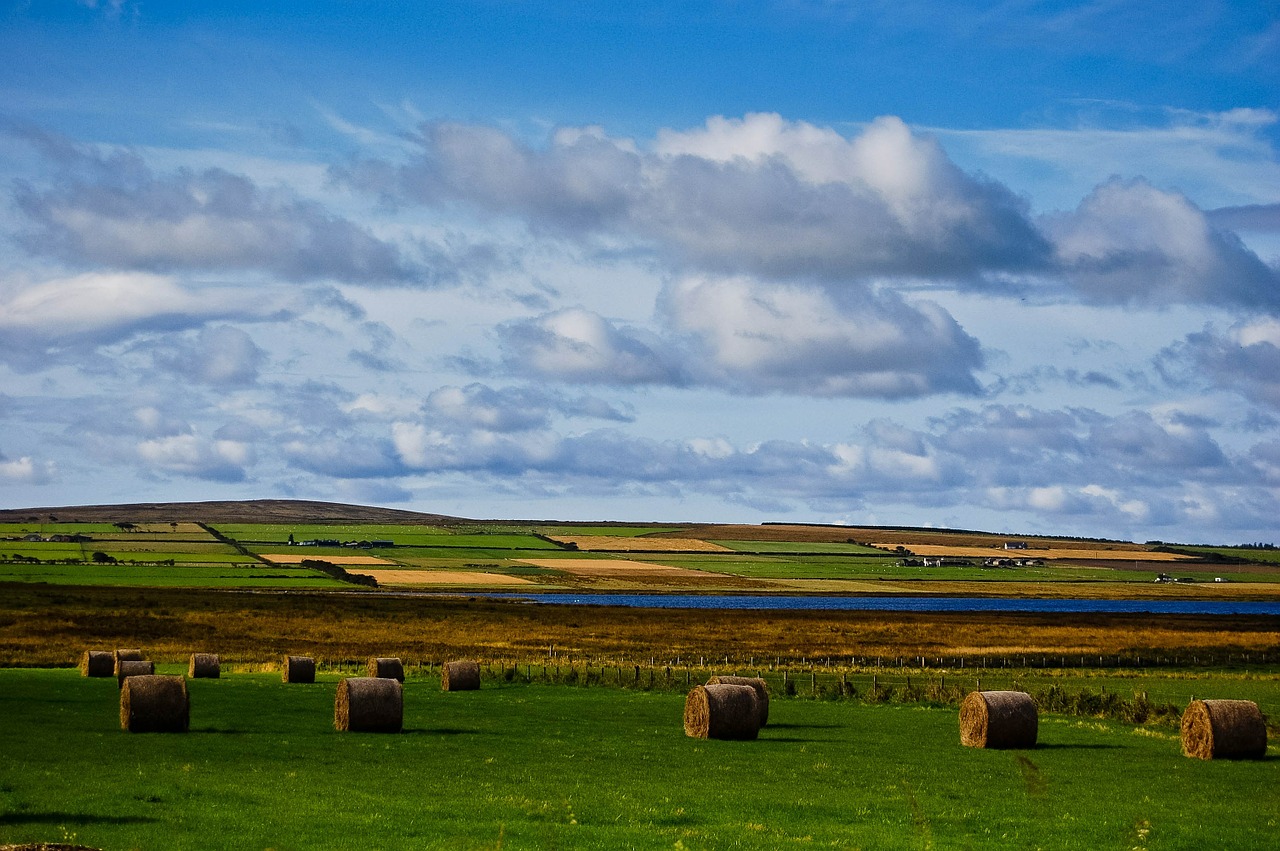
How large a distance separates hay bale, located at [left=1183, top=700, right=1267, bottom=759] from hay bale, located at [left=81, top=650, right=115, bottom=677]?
38813 mm

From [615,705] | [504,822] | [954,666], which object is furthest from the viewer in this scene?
[954,666]

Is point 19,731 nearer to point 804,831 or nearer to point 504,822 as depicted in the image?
point 504,822

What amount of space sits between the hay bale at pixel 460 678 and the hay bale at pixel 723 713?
53.9 feet

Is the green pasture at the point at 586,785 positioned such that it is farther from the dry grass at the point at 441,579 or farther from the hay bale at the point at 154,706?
the dry grass at the point at 441,579

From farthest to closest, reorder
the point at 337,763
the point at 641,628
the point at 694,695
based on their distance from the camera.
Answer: the point at 641,628
the point at 694,695
the point at 337,763

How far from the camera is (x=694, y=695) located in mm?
35844

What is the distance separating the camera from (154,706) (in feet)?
106

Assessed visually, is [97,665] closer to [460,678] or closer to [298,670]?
[298,670]

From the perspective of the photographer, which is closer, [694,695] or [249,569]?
[694,695]

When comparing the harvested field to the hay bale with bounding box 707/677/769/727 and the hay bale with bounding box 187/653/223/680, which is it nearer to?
the hay bale with bounding box 187/653/223/680

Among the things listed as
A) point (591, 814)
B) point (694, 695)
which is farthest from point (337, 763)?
point (694, 695)

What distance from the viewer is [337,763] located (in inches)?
1109

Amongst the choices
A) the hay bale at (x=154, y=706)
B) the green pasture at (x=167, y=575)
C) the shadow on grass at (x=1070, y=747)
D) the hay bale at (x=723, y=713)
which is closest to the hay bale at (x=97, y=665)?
the hay bale at (x=154, y=706)

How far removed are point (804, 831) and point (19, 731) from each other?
19.2 metres
